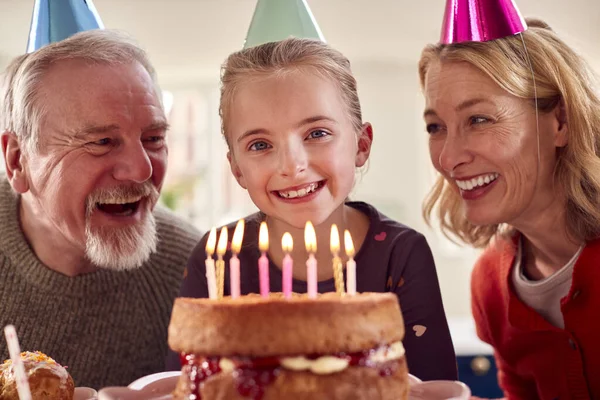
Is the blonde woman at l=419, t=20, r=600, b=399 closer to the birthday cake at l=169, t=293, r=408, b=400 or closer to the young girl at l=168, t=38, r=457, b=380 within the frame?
the young girl at l=168, t=38, r=457, b=380

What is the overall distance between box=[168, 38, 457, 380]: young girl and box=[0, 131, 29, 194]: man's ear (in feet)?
2.19

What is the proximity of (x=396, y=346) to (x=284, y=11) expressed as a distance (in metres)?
0.92

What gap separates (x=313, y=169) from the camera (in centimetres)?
153

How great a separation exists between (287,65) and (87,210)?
0.73 m

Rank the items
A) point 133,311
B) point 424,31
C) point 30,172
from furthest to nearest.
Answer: point 424,31 < point 133,311 < point 30,172

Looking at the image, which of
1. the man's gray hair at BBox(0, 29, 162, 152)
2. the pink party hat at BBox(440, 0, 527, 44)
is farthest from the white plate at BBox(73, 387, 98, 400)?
the pink party hat at BBox(440, 0, 527, 44)

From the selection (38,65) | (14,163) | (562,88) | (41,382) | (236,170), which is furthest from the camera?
(14,163)

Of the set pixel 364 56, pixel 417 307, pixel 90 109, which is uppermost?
pixel 364 56

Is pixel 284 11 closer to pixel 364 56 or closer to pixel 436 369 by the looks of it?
pixel 436 369

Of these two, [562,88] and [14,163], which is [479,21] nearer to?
[562,88]

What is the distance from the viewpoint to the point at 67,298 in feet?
6.91

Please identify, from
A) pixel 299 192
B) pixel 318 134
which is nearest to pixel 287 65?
pixel 318 134

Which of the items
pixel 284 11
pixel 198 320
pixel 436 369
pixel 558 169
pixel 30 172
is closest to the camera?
pixel 198 320

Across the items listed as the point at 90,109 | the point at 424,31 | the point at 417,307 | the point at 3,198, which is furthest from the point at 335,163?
the point at 424,31
